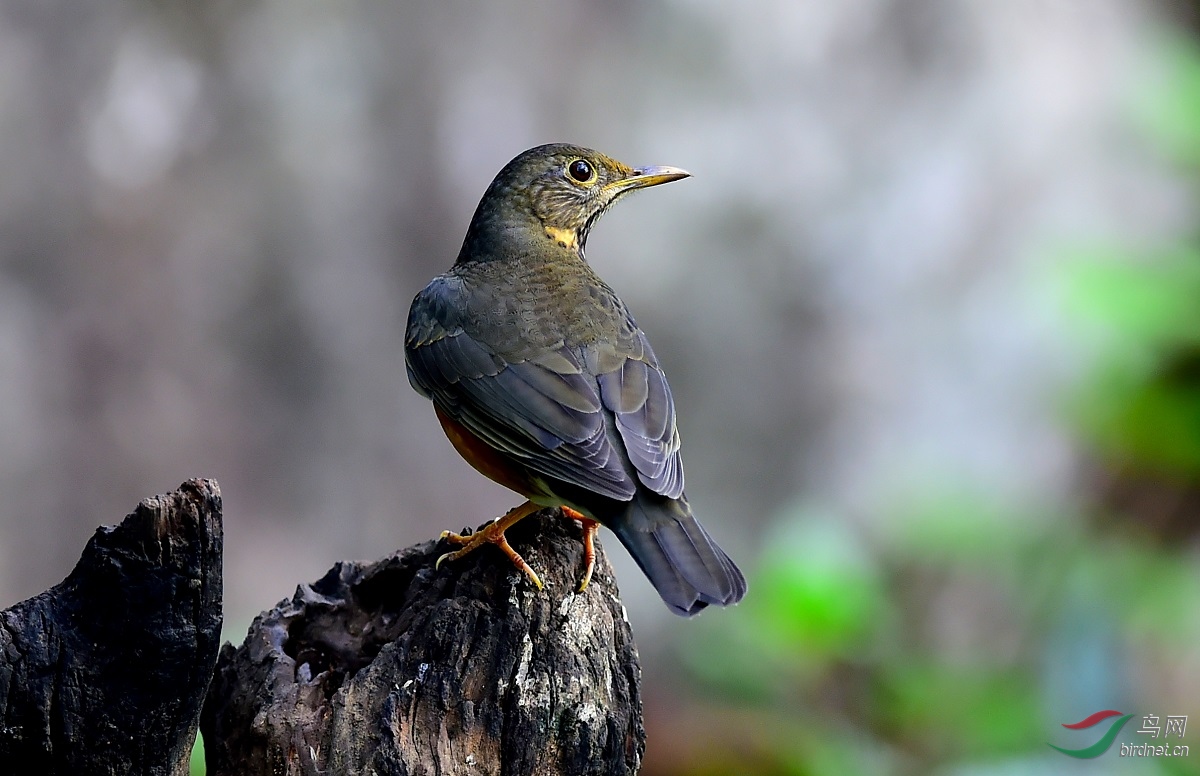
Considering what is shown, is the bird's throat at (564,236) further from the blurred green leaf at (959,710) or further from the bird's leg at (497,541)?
the blurred green leaf at (959,710)

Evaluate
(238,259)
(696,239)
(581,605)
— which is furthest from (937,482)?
(238,259)

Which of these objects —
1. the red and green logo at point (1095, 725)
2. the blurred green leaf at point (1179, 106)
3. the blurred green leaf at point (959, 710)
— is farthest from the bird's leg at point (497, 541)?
the blurred green leaf at point (1179, 106)

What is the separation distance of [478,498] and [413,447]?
0.53 metres

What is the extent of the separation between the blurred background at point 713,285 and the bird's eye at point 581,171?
185cm

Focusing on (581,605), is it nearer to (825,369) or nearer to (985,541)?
(985,541)

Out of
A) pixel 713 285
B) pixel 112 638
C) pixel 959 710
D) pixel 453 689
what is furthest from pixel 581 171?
pixel 713 285

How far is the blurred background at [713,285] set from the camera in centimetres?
637

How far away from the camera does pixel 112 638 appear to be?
10.00 feet

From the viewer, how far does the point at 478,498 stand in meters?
8.15

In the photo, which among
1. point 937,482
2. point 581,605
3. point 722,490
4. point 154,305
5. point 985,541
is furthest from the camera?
point 722,490

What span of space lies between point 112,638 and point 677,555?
1544 millimetres

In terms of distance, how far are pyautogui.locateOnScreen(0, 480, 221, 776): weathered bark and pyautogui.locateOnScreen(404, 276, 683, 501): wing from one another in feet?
4.08

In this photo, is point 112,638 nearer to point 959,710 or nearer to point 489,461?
point 489,461

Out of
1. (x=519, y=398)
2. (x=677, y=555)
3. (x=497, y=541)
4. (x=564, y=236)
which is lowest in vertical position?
(x=677, y=555)
